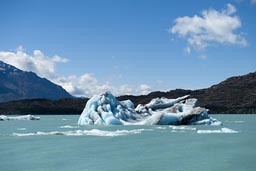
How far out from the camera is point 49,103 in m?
143

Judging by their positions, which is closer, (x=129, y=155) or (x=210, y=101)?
(x=129, y=155)

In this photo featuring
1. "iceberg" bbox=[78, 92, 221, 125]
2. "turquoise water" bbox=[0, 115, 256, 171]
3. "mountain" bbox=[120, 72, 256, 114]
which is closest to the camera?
"turquoise water" bbox=[0, 115, 256, 171]

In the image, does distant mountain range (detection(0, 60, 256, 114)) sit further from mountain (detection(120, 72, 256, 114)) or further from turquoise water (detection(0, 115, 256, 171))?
turquoise water (detection(0, 115, 256, 171))

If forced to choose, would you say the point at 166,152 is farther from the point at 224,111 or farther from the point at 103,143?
the point at 224,111

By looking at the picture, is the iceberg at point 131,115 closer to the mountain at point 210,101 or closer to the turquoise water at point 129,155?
the turquoise water at point 129,155

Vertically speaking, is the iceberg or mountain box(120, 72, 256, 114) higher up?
mountain box(120, 72, 256, 114)

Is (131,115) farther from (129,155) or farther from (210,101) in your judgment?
(210,101)

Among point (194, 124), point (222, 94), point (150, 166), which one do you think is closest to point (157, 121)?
point (194, 124)

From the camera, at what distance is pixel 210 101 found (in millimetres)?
126875

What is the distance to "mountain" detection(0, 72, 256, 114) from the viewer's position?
391ft

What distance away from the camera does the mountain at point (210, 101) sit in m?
119

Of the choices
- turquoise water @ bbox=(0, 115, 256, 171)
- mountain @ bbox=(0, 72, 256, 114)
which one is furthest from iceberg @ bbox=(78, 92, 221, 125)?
mountain @ bbox=(0, 72, 256, 114)

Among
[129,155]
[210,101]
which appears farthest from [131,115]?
[210,101]

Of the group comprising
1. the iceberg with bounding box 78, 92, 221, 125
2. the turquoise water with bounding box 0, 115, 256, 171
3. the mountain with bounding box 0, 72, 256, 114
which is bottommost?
the turquoise water with bounding box 0, 115, 256, 171
